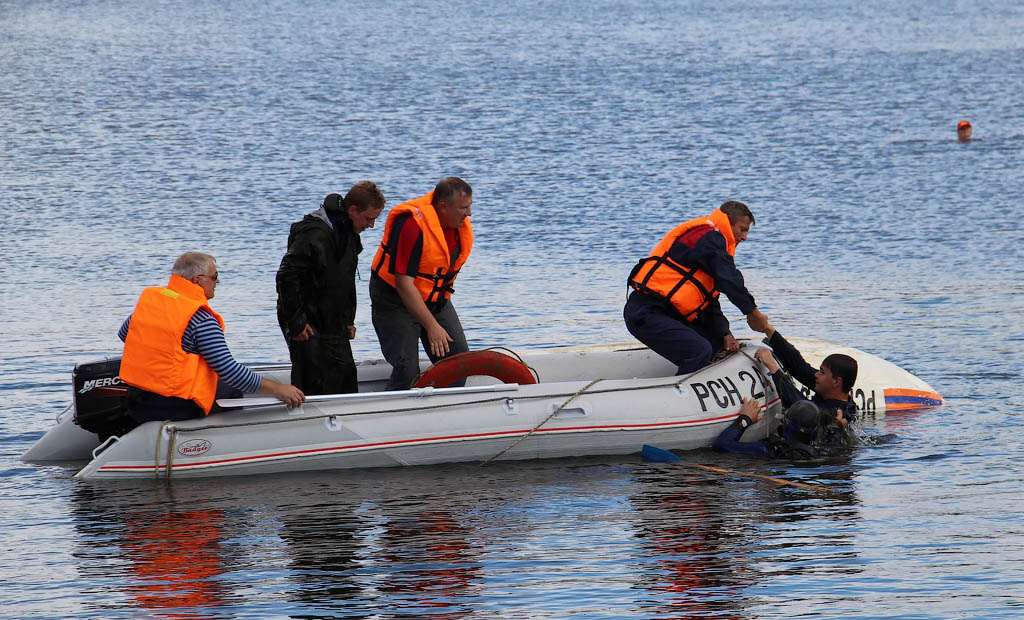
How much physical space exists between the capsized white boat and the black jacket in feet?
1.62

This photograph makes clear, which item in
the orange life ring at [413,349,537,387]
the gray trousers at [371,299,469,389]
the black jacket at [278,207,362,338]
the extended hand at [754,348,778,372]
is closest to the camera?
the black jacket at [278,207,362,338]

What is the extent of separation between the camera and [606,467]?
854cm

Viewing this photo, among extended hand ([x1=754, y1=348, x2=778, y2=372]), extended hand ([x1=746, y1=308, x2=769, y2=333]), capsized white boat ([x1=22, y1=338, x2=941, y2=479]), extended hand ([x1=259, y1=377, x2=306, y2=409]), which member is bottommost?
capsized white boat ([x1=22, y1=338, x2=941, y2=479])

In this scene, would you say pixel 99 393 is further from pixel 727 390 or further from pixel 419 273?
pixel 727 390

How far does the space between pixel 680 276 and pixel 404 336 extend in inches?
70.6

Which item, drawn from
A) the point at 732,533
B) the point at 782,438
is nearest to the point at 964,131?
the point at 782,438

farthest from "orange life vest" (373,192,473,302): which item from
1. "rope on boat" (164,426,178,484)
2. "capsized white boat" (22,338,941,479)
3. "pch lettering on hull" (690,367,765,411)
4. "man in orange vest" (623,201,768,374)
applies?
"pch lettering on hull" (690,367,765,411)

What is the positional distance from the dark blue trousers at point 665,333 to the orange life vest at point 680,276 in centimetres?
8

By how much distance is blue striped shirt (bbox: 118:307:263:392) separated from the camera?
741 centimetres

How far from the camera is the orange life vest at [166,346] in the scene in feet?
24.1

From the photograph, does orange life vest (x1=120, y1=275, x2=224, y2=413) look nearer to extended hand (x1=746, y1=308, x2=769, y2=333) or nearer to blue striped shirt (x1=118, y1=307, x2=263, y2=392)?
blue striped shirt (x1=118, y1=307, x2=263, y2=392)

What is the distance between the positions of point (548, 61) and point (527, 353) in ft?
94.7

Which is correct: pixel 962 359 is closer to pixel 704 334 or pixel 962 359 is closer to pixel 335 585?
pixel 704 334

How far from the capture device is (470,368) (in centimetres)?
852
